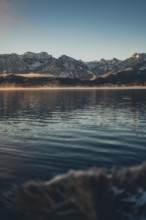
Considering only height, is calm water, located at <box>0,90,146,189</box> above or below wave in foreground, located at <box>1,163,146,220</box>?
below

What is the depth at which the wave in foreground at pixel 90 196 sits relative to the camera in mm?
12078

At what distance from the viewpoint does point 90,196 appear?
11.9 metres

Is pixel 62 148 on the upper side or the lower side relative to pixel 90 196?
lower

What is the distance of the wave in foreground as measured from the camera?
39.6 feet

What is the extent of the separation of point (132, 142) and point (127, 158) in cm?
808

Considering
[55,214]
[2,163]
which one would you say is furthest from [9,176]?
[55,214]

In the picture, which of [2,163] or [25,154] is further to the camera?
[25,154]

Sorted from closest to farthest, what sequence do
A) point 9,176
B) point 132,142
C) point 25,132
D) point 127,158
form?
point 9,176 < point 127,158 < point 132,142 < point 25,132

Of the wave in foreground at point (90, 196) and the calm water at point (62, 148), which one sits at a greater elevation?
the wave in foreground at point (90, 196)

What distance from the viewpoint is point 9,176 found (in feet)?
74.8

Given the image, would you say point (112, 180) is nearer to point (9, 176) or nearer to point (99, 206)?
point (99, 206)

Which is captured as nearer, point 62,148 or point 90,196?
point 90,196

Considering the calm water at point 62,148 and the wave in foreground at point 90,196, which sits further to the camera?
the calm water at point 62,148

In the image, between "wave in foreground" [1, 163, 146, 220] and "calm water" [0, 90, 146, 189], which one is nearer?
"wave in foreground" [1, 163, 146, 220]
